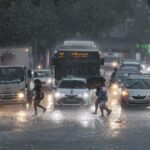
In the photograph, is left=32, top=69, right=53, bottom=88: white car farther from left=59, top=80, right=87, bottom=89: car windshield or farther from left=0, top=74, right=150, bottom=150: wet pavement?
left=0, top=74, right=150, bottom=150: wet pavement

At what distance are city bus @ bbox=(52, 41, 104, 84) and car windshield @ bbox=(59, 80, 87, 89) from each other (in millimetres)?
5871

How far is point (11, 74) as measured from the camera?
114 feet

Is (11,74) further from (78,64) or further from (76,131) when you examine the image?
(76,131)

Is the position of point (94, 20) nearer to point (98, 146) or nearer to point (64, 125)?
point (64, 125)

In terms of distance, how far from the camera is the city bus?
134 feet

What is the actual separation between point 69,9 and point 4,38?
2049 cm

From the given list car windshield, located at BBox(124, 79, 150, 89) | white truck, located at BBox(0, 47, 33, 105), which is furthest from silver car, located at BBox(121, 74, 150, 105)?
white truck, located at BBox(0, 47, 33, 105)

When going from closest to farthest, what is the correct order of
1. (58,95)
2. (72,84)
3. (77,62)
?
(58,95)
(72,84)
(77,62)

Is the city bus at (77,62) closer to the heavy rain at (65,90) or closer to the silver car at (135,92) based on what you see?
the heavy rain at (65,90)

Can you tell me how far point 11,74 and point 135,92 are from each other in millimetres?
6317

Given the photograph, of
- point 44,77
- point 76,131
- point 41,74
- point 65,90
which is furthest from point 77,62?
point 76,131

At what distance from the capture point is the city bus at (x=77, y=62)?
134 feet

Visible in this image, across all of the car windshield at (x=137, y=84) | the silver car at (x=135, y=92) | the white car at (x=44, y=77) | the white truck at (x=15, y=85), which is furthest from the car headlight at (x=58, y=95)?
the white car at (x=44, y=77)

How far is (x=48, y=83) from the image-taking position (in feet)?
179
